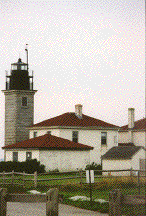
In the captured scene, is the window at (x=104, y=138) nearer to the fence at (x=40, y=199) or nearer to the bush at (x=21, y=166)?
the bush at (x=21, y=166)

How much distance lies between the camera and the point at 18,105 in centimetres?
6119

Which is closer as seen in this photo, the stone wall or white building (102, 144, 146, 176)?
white building (102, 144, 146, 176)

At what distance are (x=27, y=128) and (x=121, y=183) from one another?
120 ft

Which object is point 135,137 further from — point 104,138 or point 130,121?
point 104,138

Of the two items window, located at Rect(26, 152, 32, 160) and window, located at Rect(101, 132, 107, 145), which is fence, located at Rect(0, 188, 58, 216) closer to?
window, located at Rect(26, 152, 32, 160)

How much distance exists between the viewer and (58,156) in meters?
49.0

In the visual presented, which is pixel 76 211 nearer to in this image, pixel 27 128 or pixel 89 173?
pixel 89 173

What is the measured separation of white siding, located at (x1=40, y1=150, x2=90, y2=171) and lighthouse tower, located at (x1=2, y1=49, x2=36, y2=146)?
37.7ft

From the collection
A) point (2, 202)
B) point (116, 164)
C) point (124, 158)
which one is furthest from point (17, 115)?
point (2, 202)

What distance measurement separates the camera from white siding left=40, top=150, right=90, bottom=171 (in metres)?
47.9

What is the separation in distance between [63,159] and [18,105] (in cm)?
1405

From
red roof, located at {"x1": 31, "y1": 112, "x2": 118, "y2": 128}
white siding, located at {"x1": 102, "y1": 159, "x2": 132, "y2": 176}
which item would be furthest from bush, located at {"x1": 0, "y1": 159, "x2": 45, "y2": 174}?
red roof, located at {"x1": 31, "y1": 112, "x2": 118, "y2": 128}

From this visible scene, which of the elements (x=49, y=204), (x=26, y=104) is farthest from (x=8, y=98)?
(x=49, y=204)

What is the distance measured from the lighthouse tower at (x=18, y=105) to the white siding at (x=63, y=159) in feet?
37.7
